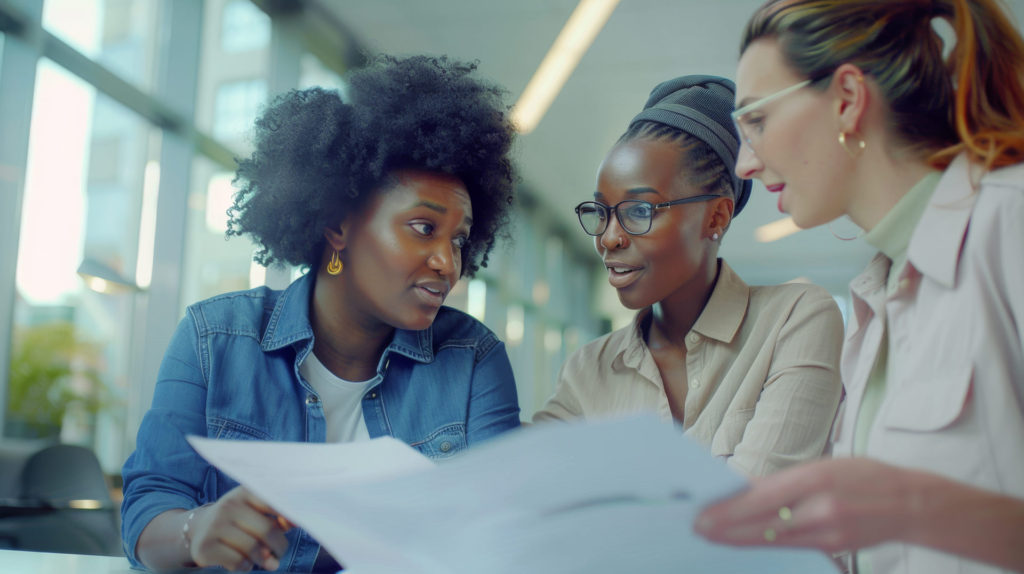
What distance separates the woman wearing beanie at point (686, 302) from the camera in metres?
1.26

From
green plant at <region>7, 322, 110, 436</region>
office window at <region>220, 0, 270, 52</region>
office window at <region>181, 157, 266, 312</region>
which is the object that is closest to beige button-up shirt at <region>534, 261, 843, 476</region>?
green plant at <region>7, 322, 110, 436</region>

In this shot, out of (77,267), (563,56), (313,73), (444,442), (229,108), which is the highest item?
(563,56)

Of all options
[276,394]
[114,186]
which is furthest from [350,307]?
[114,186]

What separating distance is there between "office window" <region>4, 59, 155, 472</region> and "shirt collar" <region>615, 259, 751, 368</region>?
2.95 metres

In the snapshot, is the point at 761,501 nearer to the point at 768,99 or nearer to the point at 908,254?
the point at 908,254

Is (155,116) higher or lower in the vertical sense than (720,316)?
higher

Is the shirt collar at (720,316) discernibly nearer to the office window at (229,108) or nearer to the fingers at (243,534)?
the fingers at (243,534)

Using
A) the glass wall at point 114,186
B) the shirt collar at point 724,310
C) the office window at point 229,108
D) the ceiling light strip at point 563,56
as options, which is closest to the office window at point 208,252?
the glass wall at point 114,186

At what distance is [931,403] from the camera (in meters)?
0.68

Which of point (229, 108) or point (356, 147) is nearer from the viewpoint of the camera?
point (356, 147)

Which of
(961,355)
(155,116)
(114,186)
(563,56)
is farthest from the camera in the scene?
(563,56)

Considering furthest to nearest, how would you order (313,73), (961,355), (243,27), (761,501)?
(313,73), (243,27), (961,355), (761,501)

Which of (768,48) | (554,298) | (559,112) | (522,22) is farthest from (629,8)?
(554,298)

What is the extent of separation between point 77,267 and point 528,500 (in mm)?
3887
